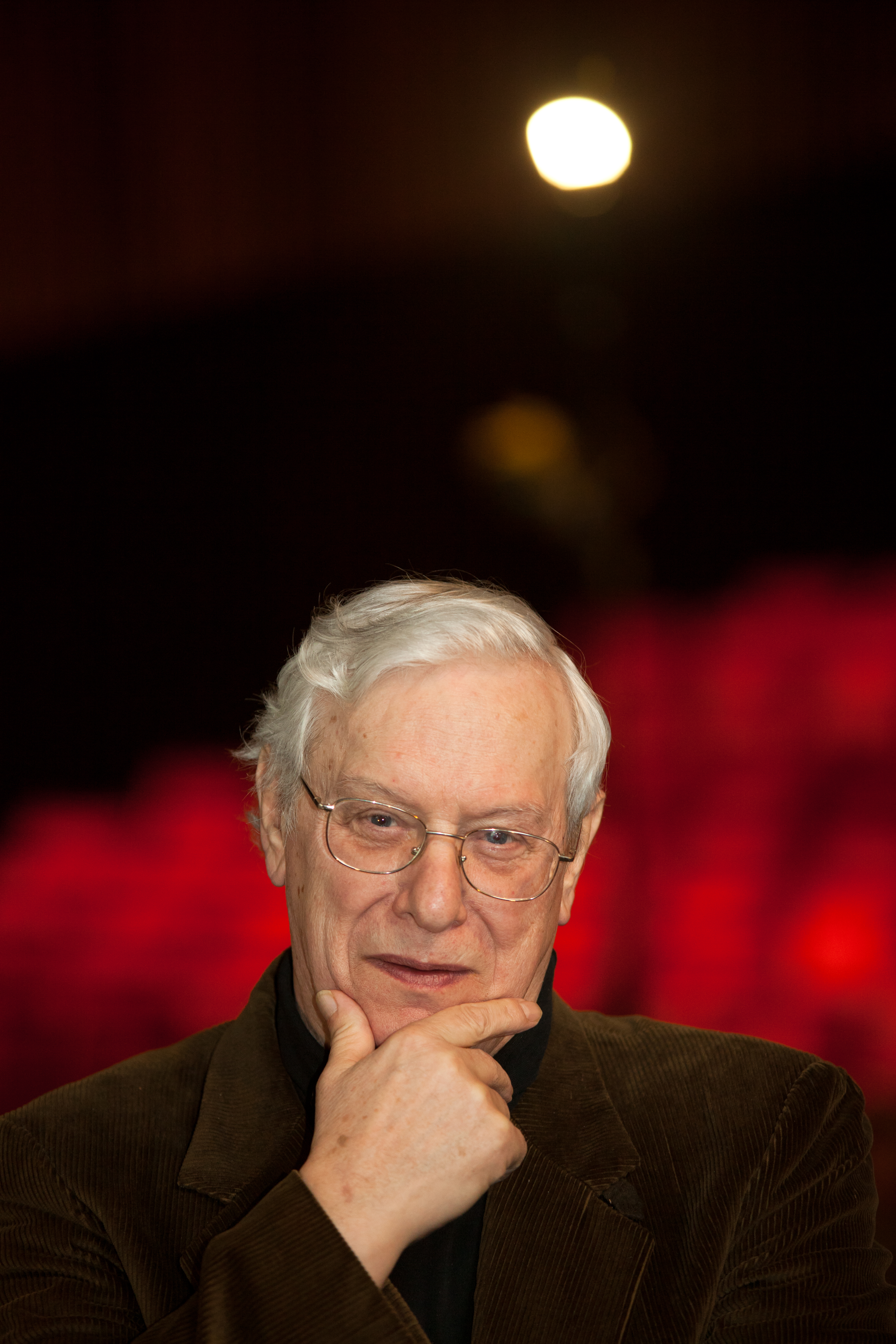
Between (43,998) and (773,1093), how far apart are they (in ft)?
8.69

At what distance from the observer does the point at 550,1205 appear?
1296 mm

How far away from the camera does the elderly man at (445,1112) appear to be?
1170 mm

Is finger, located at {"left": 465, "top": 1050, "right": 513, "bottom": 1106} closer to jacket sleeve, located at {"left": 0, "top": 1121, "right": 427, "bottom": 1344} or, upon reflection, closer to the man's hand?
the man's hand

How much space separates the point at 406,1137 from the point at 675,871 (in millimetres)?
2261

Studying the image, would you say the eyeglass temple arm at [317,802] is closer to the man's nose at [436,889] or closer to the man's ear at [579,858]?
the man's nose at [436,889]

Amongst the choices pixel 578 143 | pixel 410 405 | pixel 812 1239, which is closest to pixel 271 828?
pixel 812 1239

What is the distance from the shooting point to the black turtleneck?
1.26m

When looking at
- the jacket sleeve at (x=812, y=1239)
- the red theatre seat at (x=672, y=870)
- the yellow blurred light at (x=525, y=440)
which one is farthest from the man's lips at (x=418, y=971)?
the yellow blurred light at (x=525, y=440)

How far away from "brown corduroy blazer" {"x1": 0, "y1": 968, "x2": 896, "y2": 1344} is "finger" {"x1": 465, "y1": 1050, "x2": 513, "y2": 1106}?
0.12 m

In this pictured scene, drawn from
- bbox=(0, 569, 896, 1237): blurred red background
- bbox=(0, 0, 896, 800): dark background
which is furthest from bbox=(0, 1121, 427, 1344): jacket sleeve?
bbox=(0, 0, 896, 800): dark background

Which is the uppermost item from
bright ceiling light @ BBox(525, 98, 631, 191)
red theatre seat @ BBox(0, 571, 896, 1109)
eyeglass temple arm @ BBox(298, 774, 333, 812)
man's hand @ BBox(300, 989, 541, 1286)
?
bright ceiling light @ BBox(525, 98, 631, 191)

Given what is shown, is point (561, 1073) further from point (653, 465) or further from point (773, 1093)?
point (653, 465)

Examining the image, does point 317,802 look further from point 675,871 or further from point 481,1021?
point 675,871

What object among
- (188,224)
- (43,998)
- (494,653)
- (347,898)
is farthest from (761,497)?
(43,998)
